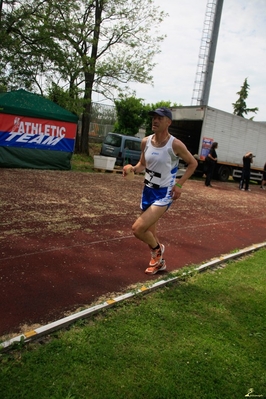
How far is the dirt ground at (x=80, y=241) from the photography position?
360 centimetres

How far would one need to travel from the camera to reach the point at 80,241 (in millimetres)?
5562

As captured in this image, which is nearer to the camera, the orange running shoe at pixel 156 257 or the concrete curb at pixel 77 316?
the concrete curb at pixel 77 316

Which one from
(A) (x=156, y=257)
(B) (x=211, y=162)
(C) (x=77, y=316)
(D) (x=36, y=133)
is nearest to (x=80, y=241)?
(A) (x=156, y=257)

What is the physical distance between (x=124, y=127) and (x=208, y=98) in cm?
920

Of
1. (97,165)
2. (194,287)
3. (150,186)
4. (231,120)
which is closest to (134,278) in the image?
(194,287)

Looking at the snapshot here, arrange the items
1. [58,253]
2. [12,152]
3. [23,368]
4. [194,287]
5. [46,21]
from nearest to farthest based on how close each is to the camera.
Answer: [23,368], [194,287], [58,253], [12,152], [46,21]

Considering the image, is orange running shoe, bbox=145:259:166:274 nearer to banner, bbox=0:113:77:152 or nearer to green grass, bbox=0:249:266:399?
green grass, bbox=0:249:266:399

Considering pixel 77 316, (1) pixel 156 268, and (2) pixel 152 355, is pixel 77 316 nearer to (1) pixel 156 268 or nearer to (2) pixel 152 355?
(2) pixel 152 355

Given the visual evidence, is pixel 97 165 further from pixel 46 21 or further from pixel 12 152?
pixel 46 21

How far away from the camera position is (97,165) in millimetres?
16641

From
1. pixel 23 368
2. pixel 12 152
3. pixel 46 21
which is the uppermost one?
pixel 46 21

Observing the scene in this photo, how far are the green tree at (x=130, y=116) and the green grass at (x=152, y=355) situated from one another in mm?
23687

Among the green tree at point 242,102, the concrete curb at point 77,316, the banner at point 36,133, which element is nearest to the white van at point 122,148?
the banner at point 36,133

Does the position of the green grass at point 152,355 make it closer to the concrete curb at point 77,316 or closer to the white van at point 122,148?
the concrete curb at point 77,316
